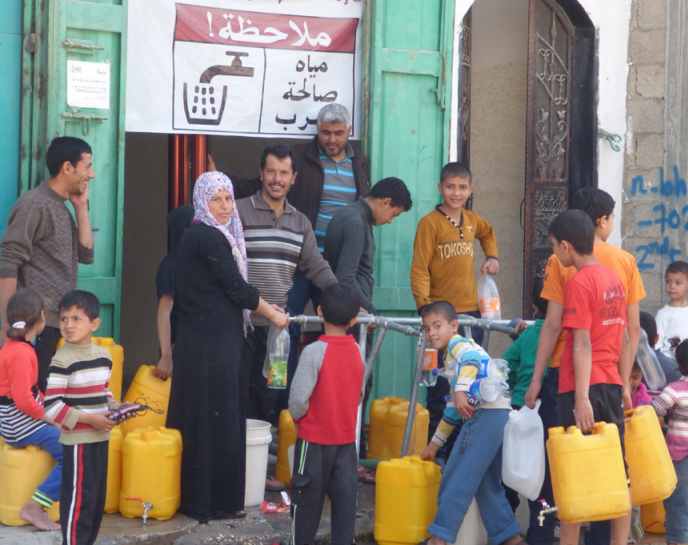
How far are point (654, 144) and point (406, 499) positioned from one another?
13.6 ft

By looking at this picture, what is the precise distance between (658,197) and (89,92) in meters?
4.46

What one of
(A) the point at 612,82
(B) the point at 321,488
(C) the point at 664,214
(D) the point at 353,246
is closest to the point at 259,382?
(D) the point at 353,246

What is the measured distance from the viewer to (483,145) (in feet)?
27.1

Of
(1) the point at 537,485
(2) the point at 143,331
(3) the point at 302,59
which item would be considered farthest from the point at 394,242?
(2) the point at 143,331

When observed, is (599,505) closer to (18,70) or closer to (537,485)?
(537,485)

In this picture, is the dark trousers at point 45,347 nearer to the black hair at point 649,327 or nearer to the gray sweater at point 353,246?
the gray sweater at point 353,246

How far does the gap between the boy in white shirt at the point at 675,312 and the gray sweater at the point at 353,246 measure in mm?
2153

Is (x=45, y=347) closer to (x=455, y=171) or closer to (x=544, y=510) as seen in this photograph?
(x=544, y=510)

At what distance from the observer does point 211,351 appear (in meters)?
4.34

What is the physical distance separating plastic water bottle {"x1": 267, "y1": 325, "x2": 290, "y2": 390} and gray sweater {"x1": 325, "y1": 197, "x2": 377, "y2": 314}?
0.56 meters

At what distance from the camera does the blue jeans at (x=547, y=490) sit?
4242mm

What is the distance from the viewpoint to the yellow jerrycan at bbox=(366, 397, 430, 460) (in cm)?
521

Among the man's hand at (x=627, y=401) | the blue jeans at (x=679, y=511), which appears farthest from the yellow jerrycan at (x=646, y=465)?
the blue jeans at (x=679, y=511)

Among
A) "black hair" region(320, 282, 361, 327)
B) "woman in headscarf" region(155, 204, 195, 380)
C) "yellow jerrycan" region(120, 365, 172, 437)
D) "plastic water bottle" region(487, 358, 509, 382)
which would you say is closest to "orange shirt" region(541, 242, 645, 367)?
"plastic water bottle" region(487, 358, 509, 382)
